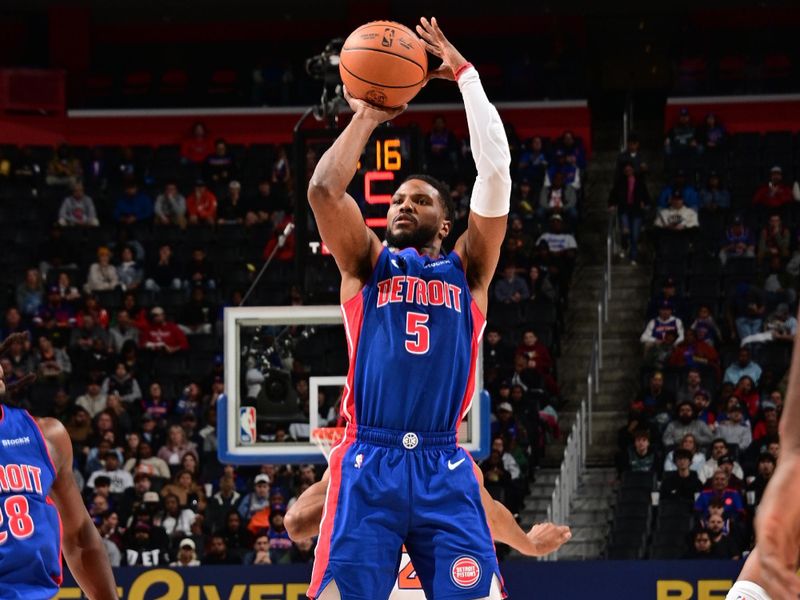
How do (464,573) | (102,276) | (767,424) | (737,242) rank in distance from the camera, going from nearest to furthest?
(464,573) → (767,424) → (737,242) → (102,276)

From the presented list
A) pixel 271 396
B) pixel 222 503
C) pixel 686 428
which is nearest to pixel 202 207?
pixel 222 503

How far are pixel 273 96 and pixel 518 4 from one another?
4035mm

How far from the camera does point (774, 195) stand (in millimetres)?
18625

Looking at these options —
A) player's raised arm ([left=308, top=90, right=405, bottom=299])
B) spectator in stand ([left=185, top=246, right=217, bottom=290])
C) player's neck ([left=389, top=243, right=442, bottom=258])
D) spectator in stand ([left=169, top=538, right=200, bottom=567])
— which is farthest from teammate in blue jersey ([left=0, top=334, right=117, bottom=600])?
spectator in stand ([left=185, top=246, right=217, bottom=290])

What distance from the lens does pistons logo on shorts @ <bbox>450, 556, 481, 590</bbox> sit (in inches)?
195

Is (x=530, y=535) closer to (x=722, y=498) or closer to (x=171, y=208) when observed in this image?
(x=722, y=498)

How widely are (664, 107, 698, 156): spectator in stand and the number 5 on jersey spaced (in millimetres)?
15247

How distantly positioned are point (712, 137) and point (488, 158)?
49.5ft

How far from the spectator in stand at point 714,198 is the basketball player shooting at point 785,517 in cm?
1605

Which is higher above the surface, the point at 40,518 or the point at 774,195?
the point at 774,195

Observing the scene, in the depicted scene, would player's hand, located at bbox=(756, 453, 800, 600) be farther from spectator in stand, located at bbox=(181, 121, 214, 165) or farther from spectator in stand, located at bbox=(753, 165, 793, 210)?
spectator in stand, located at bbox=(181, 121, 214, 165)

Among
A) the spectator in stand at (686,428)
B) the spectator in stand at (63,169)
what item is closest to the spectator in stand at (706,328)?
the spectator in stand at (686,428)

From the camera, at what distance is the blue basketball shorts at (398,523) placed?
4.95 m

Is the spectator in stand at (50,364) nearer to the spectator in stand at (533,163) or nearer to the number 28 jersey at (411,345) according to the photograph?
the spectator in stand at (533,163)
